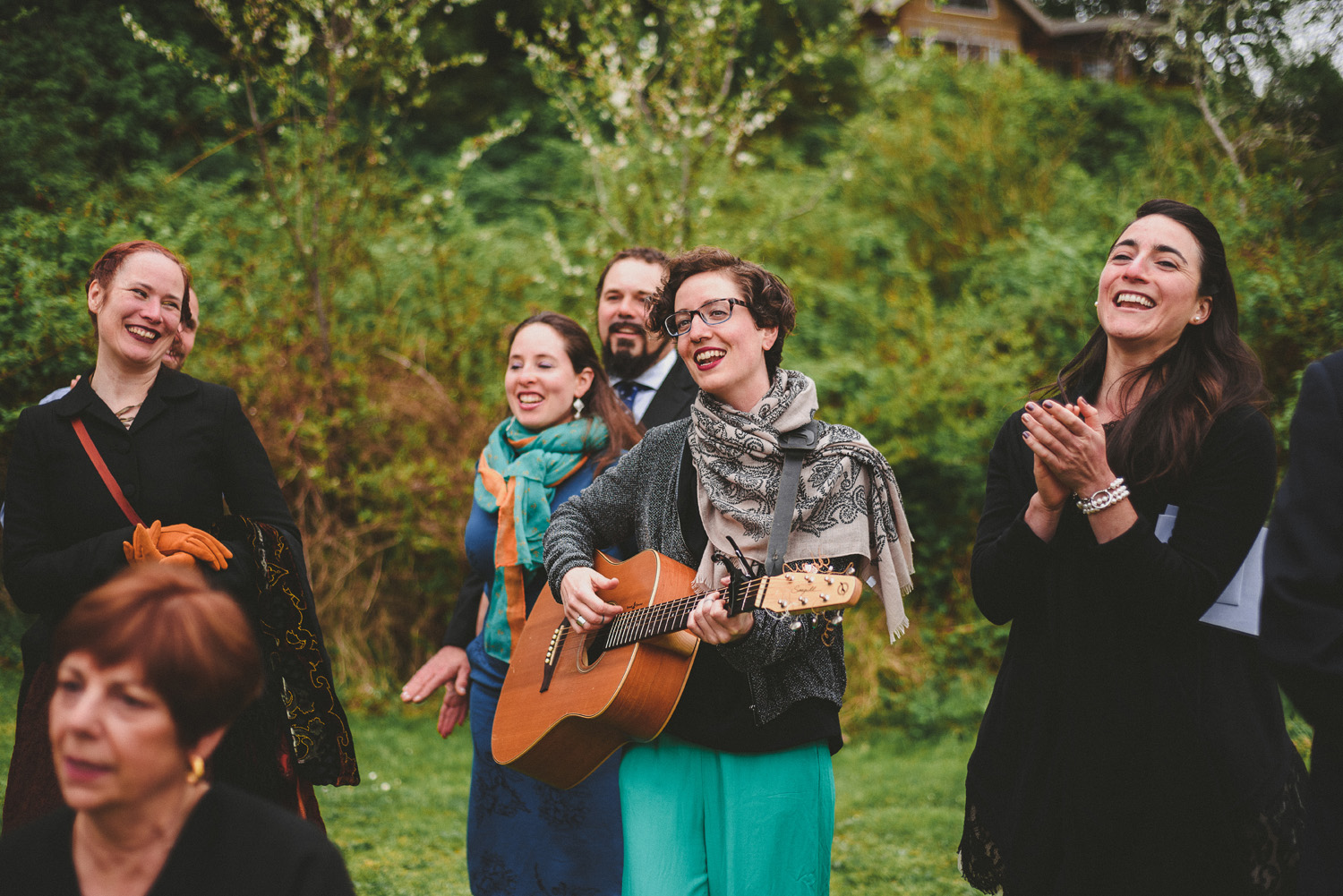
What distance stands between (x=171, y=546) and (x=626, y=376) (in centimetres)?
177

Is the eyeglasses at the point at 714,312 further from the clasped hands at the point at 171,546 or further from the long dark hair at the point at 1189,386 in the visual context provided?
the clasped hands at the point at 171,546

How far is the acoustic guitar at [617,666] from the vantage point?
7.45ft

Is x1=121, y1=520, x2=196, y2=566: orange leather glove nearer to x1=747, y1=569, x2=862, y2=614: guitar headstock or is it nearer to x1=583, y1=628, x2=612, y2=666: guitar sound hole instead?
x1=583, y1=628, x2=612, y2=666: guitar sound hole

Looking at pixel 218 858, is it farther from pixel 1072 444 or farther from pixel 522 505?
pixel 522 505

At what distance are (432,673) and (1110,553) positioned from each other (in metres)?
2.37

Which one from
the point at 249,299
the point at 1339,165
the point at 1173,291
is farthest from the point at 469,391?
the point at 1339,165

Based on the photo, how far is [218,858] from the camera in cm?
166

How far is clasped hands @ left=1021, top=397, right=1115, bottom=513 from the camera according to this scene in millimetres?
2137

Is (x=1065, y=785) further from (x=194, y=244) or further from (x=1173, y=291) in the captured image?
(x=194, y=244)

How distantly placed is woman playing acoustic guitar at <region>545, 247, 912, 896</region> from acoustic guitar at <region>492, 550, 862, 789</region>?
0.23 feet

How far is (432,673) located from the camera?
366 cm

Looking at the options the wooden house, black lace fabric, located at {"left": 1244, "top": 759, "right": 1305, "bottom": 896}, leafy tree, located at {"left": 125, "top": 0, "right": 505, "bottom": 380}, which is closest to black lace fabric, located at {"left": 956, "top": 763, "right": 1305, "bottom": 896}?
black lace fabric, located at {"left": 1244, "top": 759, "right": 1305, "bottom": 896}

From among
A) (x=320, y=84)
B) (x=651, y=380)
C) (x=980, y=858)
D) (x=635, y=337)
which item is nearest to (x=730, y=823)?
(x=980, y=858)

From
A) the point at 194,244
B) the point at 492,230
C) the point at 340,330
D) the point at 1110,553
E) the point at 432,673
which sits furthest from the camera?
the point at 492,230
